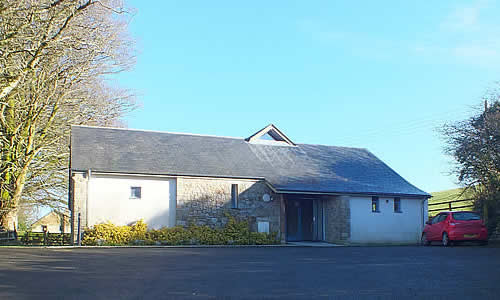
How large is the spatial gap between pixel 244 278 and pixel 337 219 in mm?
17922

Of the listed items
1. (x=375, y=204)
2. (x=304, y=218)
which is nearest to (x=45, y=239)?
(x=304, y=218)

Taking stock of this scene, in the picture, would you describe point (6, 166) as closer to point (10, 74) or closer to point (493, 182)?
point (10, 74)

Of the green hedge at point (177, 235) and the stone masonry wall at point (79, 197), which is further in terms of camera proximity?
the stone masonry wall at point (79, 197)

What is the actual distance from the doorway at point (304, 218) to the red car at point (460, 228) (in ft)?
24.9

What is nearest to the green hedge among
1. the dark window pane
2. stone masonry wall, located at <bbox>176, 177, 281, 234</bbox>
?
stone masonry wall, located at <bbox>176, 177, 281, 234</bbox>

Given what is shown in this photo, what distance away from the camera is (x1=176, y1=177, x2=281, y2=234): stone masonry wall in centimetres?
2503

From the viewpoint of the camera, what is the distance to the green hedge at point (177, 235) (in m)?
22.7

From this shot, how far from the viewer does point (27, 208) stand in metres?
29.6

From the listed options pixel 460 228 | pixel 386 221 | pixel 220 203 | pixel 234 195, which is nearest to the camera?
pixel 460 228

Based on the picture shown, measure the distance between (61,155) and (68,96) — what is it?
3.13 m

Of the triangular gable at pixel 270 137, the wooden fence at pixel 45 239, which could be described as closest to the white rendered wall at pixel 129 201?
the wooden fence at pixel 45 239

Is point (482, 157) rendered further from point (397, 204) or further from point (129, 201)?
point (129, 201)

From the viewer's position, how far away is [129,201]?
79.2ft

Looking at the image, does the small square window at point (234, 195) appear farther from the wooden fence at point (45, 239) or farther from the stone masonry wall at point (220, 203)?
the wooden fence at point (45, 239)
